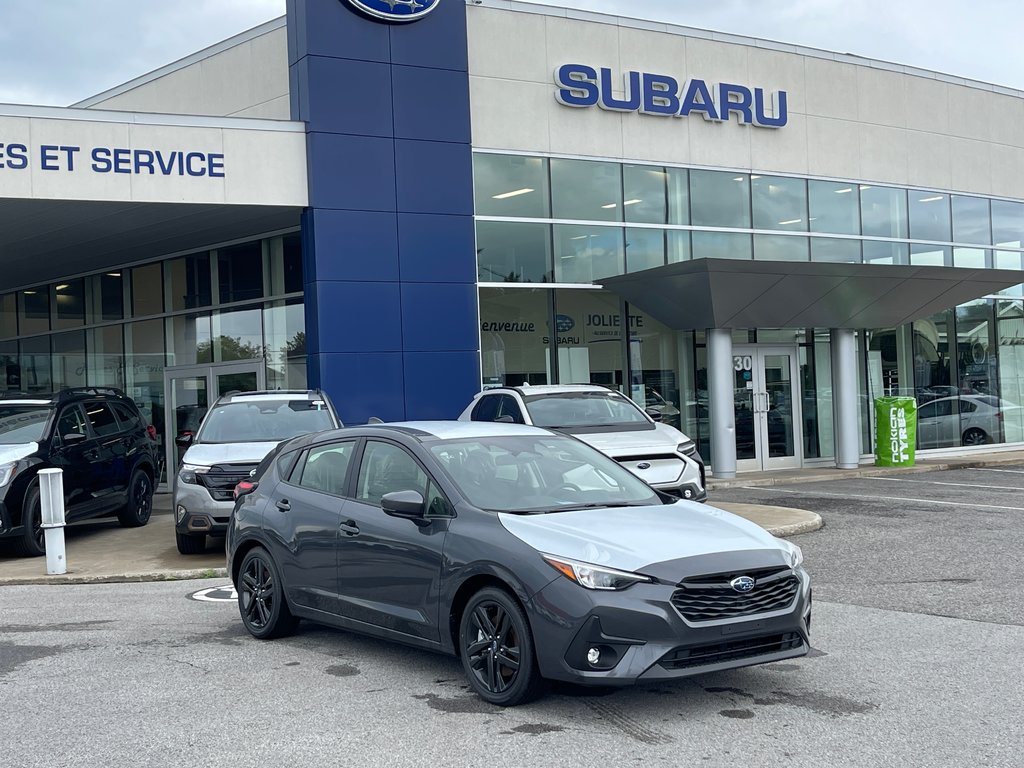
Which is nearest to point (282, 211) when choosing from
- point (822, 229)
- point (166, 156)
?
point (166, 156)

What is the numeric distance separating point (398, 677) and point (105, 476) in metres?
9.14

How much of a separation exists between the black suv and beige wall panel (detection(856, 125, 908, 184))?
1500 centimetres

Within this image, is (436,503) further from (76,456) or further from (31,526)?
(76,456)

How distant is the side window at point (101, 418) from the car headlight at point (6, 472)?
214 cm

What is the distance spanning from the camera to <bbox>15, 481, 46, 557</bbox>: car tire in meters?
12.8

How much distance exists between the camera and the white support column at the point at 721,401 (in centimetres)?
1994

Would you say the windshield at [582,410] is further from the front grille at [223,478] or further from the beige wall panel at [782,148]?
the beige wall panel at [782,148]

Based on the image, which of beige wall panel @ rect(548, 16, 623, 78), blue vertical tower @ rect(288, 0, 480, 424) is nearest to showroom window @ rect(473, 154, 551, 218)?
blue vertical tower @ rect(288, 0, 480, 424)

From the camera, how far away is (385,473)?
732 cm

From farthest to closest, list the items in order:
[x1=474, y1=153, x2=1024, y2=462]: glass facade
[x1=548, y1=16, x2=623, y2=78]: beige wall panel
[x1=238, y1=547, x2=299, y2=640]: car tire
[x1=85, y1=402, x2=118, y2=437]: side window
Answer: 1. [x1=548, y1=16, x2=623, y2=78]: beige wall panel
2. [x1=474, y1=153, x2=1024, y2=462]: glass facade
3. [x1=85, y1=402, x2=118, y2=437]: side window
4. [x1=238, y1=547, x2=299, y2=640]: car tire

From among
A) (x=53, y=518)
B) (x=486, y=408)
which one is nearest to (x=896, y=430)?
(x=486, y=408)

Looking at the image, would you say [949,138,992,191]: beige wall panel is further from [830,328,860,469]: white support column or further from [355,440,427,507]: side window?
[355,440,427,507]: side window

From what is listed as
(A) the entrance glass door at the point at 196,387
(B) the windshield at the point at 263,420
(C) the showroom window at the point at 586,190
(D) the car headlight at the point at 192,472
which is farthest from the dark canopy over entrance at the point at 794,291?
(D) the car headlight at the point at 192,472

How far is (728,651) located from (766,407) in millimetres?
16246
